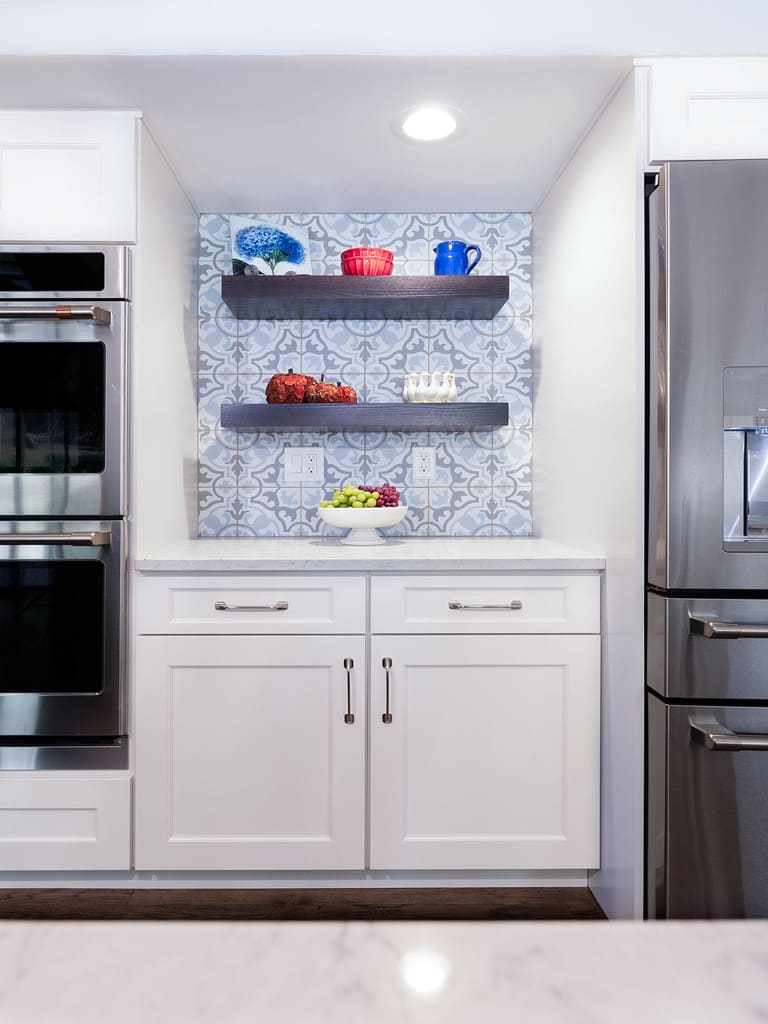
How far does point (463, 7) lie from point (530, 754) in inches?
72.9

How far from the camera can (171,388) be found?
2143mm

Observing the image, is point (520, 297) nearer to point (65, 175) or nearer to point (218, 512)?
point (218, 512)

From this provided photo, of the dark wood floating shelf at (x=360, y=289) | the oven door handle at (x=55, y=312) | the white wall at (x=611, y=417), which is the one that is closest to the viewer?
the white wall at (x=611, y=417)

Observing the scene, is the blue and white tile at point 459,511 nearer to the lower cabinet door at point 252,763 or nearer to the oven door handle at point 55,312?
the lower cabinet door at point 252,763

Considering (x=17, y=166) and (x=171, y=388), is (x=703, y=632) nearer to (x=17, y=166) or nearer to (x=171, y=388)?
(x=171, y=388)

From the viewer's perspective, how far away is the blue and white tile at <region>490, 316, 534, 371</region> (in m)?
2.50

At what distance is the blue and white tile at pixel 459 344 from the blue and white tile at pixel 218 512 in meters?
0.89

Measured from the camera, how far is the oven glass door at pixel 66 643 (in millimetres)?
1796

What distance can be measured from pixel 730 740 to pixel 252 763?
1.17 meters
